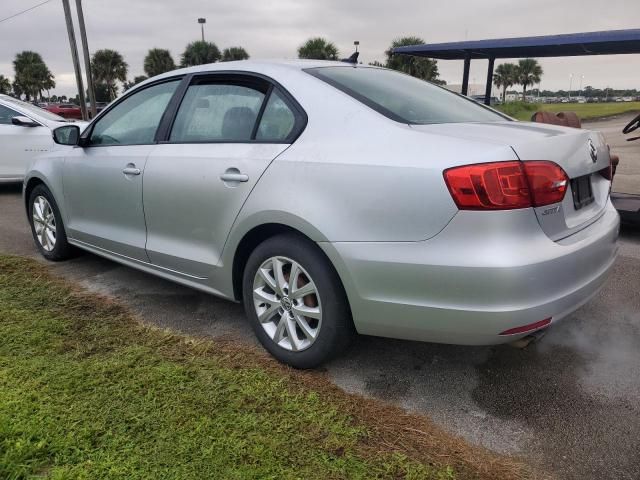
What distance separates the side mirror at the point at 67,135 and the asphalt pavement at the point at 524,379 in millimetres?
1154

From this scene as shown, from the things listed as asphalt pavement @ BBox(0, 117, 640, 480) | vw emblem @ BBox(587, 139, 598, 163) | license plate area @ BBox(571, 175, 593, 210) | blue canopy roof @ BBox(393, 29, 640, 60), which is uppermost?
blue canopy roof @ BBox(393, 29, 640, 60)

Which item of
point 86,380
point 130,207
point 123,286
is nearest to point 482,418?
point 86,380

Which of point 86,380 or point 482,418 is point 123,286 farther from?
point 482,418

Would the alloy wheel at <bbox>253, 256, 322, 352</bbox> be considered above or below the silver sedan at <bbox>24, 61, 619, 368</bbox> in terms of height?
below

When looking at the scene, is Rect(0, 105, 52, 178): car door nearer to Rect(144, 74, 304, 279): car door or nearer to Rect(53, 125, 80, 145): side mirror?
Rect(53, 125, 80, 145): side mirror

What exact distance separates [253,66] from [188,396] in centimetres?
183

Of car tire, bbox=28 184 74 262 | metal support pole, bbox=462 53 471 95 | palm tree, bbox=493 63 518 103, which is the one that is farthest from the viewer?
palm tree, bbox=493 63 518 103

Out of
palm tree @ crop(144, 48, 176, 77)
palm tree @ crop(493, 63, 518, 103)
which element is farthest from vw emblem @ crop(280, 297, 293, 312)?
palm tree @ crop(493, 63, 518, 103)

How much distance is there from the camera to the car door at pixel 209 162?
2.82m

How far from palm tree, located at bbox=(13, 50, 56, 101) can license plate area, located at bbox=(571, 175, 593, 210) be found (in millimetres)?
63219

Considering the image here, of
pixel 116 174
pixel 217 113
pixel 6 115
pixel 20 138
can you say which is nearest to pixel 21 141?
pixel 20 138

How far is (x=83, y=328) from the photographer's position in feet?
10.8

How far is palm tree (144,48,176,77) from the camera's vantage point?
50.4 metres

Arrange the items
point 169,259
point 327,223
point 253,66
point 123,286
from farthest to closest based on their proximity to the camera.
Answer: point 123,286 < point 169,259 < point 253,66 < point 327,223
